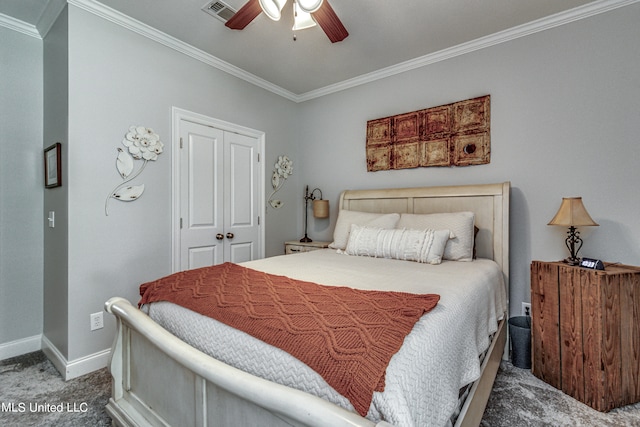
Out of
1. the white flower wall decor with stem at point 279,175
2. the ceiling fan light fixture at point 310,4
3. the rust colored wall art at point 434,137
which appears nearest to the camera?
the ceiling fan light fixture at point 310,4

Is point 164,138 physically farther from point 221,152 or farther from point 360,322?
point 360,322

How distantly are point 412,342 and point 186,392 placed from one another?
88 cm

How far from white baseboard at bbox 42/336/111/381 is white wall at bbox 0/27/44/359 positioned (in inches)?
15.1

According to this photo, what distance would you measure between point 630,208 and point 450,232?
1.17 meters

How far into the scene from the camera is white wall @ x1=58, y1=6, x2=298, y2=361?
2.13m

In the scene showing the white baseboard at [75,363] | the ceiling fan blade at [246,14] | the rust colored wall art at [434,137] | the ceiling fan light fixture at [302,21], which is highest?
the ceiling fan light fixture at [302,21]

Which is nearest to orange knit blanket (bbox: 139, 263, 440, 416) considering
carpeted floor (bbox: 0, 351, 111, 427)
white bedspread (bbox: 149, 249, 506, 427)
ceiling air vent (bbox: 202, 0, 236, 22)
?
white bedspread (bbox: 149, 249, 506, 427)

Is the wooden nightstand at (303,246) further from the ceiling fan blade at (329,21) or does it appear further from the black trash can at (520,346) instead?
the ceiling fan blade at (329,21)

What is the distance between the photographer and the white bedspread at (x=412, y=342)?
0.82 meters

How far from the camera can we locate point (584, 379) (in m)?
1.83

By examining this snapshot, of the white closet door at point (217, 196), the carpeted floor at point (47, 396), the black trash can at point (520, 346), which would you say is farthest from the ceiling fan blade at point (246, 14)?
the black trash can at point (520, 346)

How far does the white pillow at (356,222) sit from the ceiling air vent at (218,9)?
197 cm

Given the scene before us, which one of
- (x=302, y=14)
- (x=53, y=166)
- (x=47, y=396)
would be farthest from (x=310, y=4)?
(x=47, y=396)

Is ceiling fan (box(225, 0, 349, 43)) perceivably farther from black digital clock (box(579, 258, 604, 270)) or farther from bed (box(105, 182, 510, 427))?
black digital clock (box(579, 258, 604, 270))
